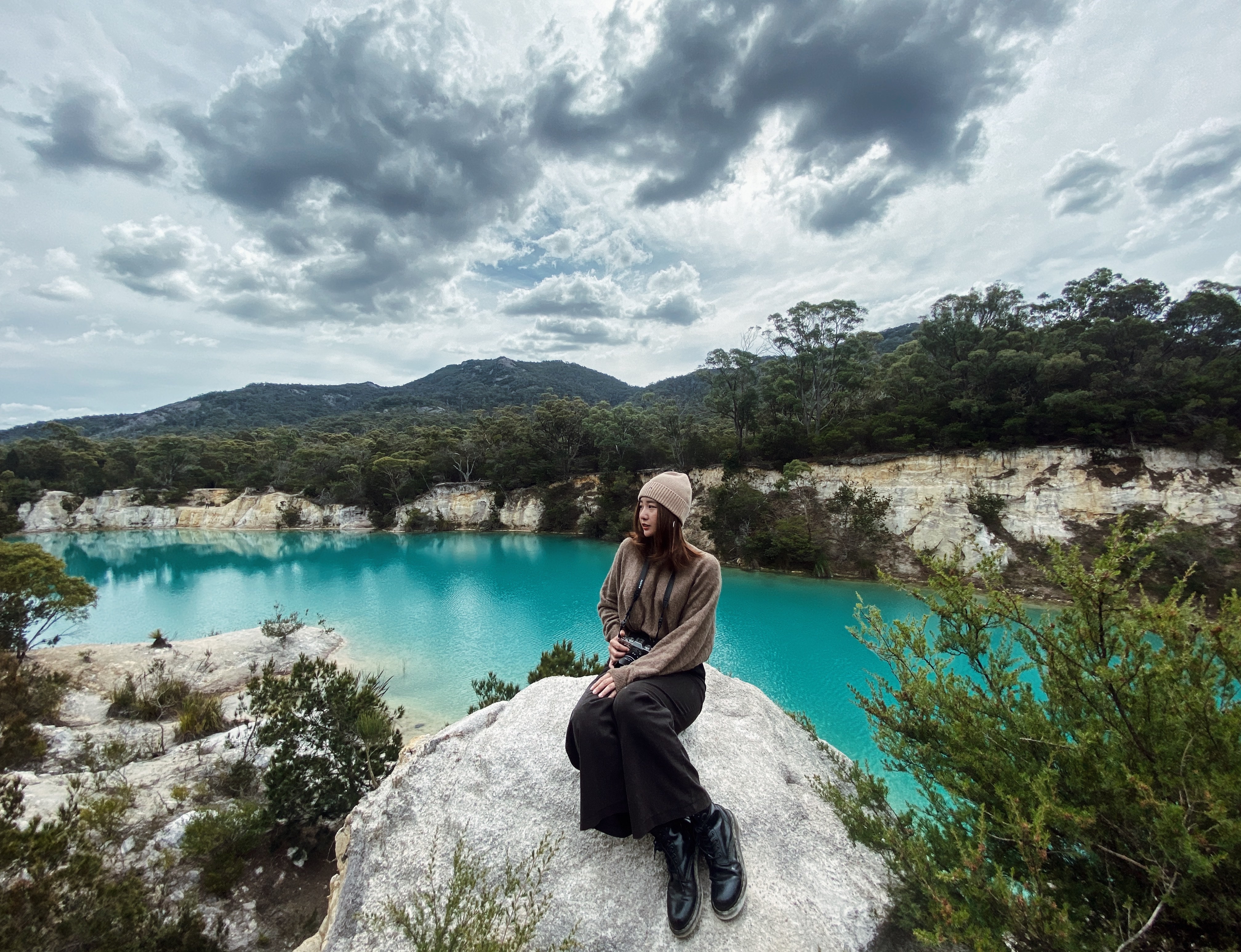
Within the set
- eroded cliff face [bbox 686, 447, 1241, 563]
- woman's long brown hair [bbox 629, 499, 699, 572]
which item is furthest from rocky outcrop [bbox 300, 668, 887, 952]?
eroded cliff face [bbox 686, 447, 1241, 563]

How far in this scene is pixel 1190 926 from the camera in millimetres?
1332

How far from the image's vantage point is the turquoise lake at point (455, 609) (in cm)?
909

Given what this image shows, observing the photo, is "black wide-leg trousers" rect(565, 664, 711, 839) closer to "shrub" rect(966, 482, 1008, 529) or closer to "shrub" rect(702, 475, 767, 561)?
"shrub" rect(702, 475, 767, 561)

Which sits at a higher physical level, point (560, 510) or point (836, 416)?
point (836, 416)

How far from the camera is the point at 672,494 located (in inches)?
88.4

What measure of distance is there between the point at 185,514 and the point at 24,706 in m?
32.2

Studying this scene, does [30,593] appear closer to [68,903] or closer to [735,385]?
[68,903]

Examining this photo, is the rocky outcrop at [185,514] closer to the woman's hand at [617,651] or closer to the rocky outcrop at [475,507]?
the rocky outcrop at [475,507]

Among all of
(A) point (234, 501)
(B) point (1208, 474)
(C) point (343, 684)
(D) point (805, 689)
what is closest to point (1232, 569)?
(B) point (1208, 474)

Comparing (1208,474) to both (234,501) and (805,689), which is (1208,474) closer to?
(805,689)

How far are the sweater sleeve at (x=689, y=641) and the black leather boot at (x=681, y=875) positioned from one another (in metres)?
0.57

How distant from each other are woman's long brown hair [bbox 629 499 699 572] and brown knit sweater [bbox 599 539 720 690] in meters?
0.04

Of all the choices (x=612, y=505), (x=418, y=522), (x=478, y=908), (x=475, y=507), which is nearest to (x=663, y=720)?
(x=478, y=908)

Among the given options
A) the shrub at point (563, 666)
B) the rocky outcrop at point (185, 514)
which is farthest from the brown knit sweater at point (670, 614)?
the rocky outcrop at point (185, 514)
